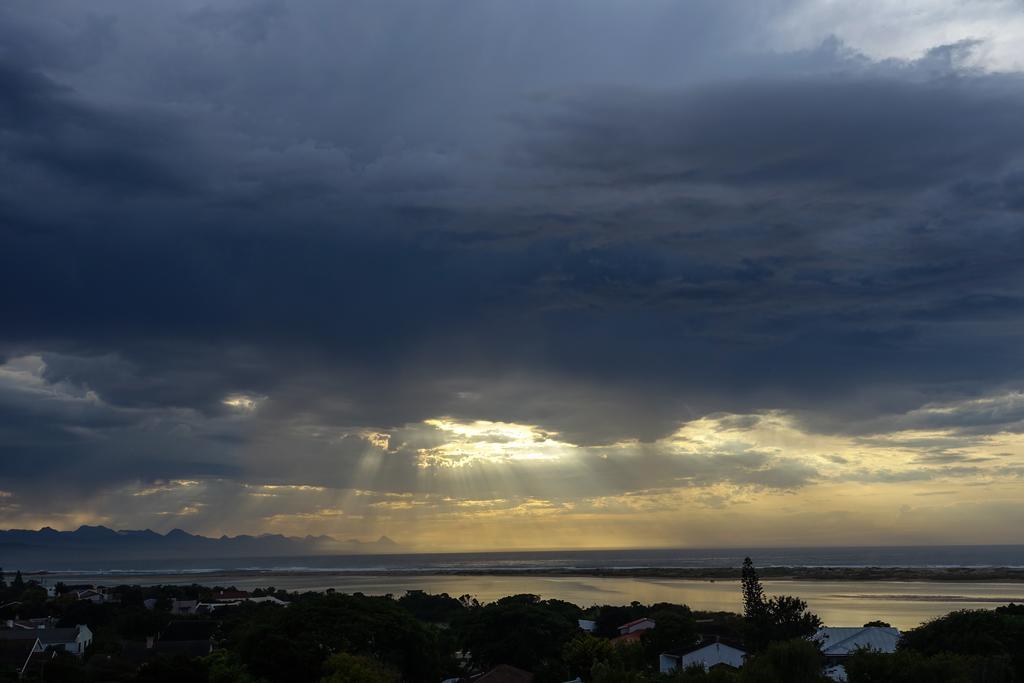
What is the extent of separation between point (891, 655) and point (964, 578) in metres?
132

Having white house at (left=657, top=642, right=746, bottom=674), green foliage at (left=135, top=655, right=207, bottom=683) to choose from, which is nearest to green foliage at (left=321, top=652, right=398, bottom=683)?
green foliage at (left=135, top=655, right=207, bottom=683)

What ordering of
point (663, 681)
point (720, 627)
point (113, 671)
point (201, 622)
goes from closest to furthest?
1. point (663, 681)
2. point (113, 671)
3. point (720, 627)
4. point (201, 622)

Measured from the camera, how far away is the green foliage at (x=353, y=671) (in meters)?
37.1

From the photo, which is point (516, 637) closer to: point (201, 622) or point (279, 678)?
point (279, 678)

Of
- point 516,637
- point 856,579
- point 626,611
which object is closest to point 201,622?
point 516,637

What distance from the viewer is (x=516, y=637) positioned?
181 feet

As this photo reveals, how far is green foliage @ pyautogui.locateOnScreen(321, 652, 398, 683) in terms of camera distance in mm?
37094

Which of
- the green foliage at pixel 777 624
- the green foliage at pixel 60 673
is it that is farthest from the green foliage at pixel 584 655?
the green foliage at pixel 60 673

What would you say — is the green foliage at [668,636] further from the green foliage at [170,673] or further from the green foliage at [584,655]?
the green foliage at [170,673]

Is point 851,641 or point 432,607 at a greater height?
point 851,641

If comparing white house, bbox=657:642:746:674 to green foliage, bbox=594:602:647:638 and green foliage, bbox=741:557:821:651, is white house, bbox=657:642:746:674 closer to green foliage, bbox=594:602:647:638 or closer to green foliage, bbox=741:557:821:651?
green foliage, bbox=741:557:821:651

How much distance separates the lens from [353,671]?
37438 mm

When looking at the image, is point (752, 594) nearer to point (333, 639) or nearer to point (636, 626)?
point (636, 626)

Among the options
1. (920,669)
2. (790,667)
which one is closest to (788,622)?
(920,669)
